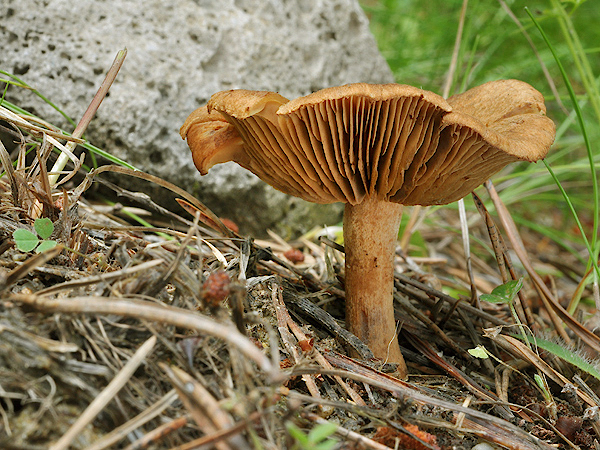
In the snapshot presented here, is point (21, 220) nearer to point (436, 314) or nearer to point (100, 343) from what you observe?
point (100, 343)

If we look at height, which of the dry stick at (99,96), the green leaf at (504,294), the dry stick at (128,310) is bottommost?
the dry stick at (128,310)

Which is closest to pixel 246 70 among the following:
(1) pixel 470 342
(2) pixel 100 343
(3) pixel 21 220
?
(3) pixel 21 220

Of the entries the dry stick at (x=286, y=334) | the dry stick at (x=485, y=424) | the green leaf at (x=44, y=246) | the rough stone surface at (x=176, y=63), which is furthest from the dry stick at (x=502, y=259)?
the green leaf at (x=44, y=246)

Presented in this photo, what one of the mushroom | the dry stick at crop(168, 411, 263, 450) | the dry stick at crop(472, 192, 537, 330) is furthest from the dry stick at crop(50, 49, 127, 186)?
the dry stick at crop(472, 192, 537, 330)

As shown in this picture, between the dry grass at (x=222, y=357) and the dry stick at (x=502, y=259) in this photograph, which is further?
the dry stick at (x=502, y=259)

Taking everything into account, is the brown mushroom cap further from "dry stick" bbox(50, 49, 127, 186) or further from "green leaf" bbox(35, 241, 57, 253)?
"green leaf" bbox(35, 241, 57, 253)

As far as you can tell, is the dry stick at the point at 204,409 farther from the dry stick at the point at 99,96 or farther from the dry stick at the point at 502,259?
the dry stick at the point at 502,259

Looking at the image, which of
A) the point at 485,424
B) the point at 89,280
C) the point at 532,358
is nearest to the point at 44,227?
the point at 89,280

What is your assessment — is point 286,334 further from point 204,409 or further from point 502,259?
point 502,259
